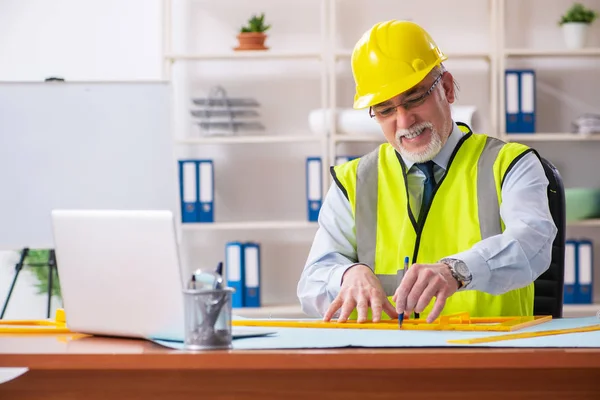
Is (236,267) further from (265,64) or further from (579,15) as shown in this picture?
(579,15)

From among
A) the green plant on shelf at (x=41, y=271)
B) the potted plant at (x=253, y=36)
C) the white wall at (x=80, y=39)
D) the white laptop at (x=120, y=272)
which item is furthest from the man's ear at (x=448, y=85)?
the green plant on shelf at (x=41, y=271)

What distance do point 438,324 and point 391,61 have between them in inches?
27.5

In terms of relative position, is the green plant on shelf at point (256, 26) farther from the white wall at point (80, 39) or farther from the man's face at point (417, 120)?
the man's face at point (417, 120)

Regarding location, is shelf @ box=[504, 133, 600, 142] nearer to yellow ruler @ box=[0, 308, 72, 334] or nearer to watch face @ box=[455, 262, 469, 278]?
watch face @ box=[455, 262, 469, 278]

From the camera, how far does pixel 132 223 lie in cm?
141

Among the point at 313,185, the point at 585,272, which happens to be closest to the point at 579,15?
the point at 585,272

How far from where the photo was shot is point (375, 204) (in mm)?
2123

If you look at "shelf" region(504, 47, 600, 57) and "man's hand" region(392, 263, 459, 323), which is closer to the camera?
"man's hand" region(392, 263, 459, 323)

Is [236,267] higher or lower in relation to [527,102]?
lower

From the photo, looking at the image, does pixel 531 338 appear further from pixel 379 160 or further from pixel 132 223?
pixel 379 160

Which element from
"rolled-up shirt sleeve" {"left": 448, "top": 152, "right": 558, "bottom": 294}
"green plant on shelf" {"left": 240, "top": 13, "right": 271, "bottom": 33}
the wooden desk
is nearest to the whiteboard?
"green plant on shelf" {"left": 240, "top": 13, "right": 271, "bottom": 33}

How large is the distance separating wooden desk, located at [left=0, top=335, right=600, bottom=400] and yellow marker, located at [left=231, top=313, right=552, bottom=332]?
214 mm

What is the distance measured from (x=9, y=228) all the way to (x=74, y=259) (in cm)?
181

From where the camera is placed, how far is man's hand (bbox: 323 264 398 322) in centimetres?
A: 163
